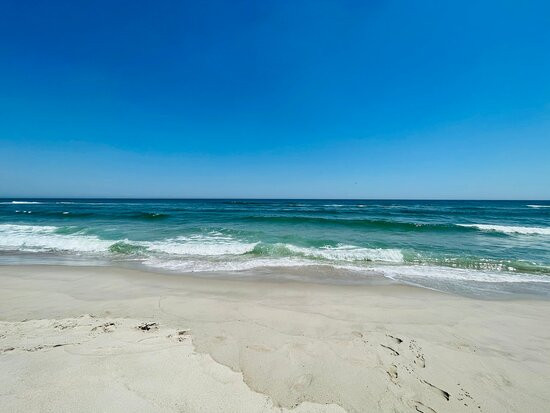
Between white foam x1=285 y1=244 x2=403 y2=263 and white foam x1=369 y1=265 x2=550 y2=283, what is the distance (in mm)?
1159

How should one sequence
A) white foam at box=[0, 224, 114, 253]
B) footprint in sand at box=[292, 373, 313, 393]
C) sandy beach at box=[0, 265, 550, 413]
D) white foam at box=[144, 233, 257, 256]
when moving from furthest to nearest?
white foam at box=[0, 224, 114, 253], white foam at box=[144, 233, 257, 256], footprint in sand at box=[292, 373, 313, 393], sandy beach at box=[0, 265, 550, 413]

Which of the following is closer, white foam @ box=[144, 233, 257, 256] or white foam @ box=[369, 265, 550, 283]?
white foam @ box=[369, 265, 550, 283]

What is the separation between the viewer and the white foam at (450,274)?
693 cm

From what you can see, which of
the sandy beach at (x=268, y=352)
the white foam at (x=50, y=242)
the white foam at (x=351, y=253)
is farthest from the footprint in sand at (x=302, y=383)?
the white foam at (x=50, y=242)

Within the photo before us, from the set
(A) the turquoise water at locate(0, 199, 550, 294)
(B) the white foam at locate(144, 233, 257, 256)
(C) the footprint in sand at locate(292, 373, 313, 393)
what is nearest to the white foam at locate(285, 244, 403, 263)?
(A) the turquoise water at locate(0, 199, 550, 294)

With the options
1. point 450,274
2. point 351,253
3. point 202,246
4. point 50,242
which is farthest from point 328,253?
point 50,242

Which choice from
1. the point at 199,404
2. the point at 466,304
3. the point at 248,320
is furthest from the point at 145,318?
the point at 466,304

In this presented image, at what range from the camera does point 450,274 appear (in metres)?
7.32

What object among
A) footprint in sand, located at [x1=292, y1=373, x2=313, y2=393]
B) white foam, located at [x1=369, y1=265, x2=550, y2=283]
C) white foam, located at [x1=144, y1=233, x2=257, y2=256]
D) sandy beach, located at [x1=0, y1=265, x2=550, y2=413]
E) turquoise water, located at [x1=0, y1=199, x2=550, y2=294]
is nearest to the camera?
sandy beach, located at [x1=0, y1=265, x2=550, y2=413]

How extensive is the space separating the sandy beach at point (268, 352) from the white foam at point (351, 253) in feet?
11.7

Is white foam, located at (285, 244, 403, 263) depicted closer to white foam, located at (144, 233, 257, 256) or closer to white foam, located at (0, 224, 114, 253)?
white foam, located at (144, 233, 257, 256)

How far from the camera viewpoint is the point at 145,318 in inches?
162

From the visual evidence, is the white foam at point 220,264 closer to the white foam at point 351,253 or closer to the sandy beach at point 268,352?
the white foam at point 351,253

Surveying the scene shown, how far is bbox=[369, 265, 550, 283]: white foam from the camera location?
6.93 meters
